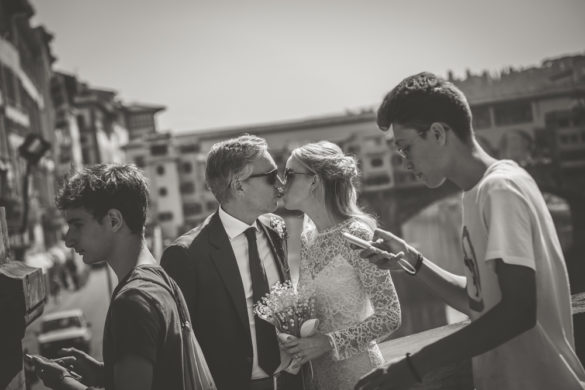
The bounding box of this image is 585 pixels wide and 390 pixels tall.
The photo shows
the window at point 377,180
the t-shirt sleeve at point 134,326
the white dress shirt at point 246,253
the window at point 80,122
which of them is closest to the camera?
the t-shirt sleeve at point 134,326

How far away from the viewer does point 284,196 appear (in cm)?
260

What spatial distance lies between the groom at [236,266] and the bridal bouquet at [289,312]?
0.14 meters

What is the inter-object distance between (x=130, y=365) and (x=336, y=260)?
1010mm

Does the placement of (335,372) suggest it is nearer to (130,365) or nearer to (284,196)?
(284,196)

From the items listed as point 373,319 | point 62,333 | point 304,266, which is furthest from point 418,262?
point 62,333

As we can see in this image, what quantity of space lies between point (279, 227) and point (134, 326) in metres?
1.27

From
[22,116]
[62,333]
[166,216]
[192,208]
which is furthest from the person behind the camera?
[166,216]

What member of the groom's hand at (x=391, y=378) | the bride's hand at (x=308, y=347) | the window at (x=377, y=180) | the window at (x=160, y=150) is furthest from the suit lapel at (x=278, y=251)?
the window at (x=160, y=150)

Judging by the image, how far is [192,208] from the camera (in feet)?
171

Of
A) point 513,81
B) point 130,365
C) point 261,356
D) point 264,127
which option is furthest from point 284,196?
point 264,127

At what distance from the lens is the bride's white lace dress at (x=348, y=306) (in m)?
2.18

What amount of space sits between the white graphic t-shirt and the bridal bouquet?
2.59ft

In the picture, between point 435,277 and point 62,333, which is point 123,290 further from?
point 62,333

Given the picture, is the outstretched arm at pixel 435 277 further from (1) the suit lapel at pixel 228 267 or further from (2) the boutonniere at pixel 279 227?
(2) the boutonniere at pixel 279 227
